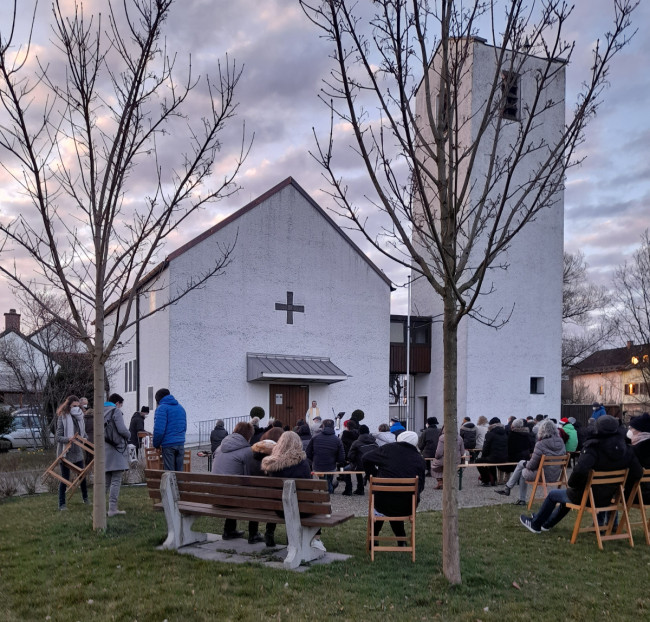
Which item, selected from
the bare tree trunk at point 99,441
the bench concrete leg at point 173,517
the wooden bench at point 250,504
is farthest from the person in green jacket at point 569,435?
the bare tree trunk at point 99,441

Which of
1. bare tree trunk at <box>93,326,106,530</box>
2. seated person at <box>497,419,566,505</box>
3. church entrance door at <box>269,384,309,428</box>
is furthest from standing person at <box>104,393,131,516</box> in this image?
church entrance door at <box>269,384,309,428</box>

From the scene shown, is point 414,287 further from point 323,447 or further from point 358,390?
point 323,447

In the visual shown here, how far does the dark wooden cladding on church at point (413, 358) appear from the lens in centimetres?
3231

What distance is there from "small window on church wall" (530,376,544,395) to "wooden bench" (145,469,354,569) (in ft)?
88.5

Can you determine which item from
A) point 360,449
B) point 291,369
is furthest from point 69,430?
point 291,369

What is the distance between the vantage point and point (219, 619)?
16.5ft

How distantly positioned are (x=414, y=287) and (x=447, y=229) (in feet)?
95.6

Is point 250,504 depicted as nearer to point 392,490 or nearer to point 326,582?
point 326,582

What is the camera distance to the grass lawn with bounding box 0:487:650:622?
5.25 meters

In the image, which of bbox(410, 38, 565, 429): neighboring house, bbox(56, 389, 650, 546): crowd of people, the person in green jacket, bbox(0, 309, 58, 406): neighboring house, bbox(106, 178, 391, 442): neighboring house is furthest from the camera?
bbox(410, 38, 565, 429): neighboring house

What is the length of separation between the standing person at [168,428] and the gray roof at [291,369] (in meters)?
14.9

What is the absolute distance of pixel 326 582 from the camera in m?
5.98

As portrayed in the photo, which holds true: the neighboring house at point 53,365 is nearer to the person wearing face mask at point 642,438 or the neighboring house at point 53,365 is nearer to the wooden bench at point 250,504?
the wooden bench at point 250,504

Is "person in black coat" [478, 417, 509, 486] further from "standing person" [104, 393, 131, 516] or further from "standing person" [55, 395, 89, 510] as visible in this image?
"standing person" [55, 395, 89, 510]
